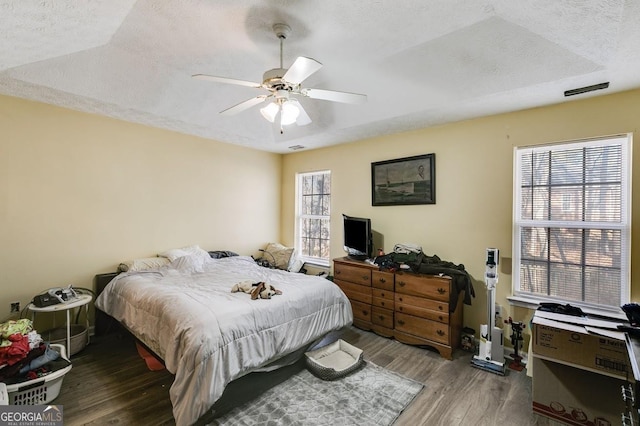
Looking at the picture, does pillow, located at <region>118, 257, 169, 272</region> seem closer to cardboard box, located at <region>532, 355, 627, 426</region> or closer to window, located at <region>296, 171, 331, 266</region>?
window, located at <region>296, 171, 331, 266</region>

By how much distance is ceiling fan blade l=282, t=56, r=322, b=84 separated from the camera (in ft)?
5.44

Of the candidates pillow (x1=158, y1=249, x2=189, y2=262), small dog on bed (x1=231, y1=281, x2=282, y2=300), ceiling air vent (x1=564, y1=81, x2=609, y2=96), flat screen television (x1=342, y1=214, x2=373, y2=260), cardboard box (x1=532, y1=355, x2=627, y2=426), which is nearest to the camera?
cardboard box (x1=532, y1=355, x2=627, y2=426)

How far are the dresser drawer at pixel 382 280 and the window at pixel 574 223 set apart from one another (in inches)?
49.6

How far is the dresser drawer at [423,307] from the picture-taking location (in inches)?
114

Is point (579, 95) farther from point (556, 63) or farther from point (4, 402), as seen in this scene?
point (4, 402)

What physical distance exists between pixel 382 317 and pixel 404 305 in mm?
344

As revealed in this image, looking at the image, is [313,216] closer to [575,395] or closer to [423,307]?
[423,307]

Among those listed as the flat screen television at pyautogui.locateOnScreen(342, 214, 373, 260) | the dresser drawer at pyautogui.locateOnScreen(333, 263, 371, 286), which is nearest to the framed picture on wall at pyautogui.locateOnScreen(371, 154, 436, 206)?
the flat screen television at pyautogui.locateOnScreen(342, 214, 373, 260)

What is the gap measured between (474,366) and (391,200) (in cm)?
207

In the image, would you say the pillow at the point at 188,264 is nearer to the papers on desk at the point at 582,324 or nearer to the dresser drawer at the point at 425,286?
the dresser drawer at the point at 425,286

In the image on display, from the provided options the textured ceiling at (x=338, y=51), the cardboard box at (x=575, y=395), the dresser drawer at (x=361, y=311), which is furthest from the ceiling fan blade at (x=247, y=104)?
the cardboard box at (x=575, y=395)

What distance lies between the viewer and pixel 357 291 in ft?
11.8

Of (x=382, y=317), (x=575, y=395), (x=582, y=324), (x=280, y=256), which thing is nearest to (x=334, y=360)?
(x=382, y=317)

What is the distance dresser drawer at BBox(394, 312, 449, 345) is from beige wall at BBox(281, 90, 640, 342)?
20.6 inches
